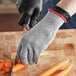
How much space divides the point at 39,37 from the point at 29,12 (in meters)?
0.41

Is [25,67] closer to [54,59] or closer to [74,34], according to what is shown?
[54,59]

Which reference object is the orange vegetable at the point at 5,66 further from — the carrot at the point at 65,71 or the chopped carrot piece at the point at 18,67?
the carrot at the point at 65,71

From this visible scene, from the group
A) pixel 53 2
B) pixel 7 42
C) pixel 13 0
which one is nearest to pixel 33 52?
pixel 7 42

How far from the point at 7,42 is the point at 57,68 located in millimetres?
407

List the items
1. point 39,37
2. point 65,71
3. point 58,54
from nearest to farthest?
point 39,37 < point 65,71 < point 58,54

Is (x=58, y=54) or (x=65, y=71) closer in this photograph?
(x=65, y=71)

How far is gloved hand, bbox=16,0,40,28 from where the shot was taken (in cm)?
144

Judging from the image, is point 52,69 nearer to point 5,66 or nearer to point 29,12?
point 5,66

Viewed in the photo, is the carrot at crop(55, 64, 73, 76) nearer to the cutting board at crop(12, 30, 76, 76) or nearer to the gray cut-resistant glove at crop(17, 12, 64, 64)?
the cutting board at crop(12, 30, 76, 76)

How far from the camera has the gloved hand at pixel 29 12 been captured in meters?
1.44

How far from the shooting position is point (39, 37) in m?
1.07

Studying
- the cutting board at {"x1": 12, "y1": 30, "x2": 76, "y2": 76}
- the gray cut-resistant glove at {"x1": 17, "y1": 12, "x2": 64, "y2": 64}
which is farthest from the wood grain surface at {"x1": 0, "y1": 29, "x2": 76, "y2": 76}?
the gray cut-resistant glove at {"x1": 17, "y1": 12, "x2": 64, "y2": 64}

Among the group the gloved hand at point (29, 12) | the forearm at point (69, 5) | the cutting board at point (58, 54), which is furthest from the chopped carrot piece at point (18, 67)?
the forearm at point (69, 5)

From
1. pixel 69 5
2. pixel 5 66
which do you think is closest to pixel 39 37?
pixel 69 5
